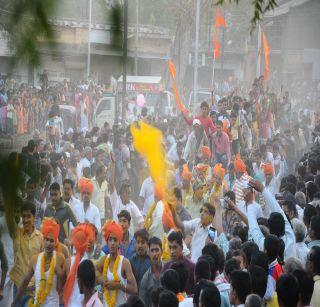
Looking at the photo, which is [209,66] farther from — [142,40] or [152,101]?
[152,101]

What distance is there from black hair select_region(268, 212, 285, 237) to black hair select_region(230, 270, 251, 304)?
1.58 meters

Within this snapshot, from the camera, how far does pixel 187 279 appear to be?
5.78 meters

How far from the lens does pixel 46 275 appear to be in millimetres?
6211

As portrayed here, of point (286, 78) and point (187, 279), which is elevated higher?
point (286, 78)

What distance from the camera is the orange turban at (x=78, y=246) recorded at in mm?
6203

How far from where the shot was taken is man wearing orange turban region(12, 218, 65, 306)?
6.20m

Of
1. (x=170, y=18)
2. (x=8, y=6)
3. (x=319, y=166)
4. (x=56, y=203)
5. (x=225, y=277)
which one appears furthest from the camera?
(x=170, y=18)

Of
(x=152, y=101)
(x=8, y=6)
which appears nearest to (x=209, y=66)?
(x=152, y=101)

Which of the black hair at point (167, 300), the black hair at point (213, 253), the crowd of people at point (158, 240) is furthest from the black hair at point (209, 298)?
the black hair at point (213, 253)

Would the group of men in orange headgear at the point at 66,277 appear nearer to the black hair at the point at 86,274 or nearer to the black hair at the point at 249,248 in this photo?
the black hair at the point at 86,274

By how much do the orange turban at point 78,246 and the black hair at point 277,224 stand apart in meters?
1.52

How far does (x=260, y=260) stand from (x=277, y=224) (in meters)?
0.94

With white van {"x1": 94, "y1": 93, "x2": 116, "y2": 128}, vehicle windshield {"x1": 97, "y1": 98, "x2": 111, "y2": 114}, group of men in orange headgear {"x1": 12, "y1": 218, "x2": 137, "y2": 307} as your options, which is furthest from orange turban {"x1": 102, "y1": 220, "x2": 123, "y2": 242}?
vehicle windshield {"x1": 97, "y1": 98, "x2": 111, "y2": 114}

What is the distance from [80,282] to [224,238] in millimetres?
1816
